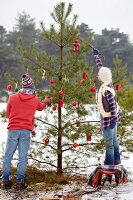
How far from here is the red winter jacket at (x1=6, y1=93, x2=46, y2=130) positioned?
6133mm

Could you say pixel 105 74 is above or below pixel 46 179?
above

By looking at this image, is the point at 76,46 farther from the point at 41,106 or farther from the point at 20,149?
the point at 20,149

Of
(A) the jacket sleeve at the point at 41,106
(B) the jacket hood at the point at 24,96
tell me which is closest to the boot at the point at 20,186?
(A) the jacket sleeve at the point at 41,106

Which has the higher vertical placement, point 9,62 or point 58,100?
point 9,62

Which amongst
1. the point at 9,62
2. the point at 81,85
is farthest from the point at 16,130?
the point at 9,62

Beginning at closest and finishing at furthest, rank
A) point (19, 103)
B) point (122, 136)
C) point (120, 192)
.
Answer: point (120, 192)
point (19, 103)
point (122, 136)

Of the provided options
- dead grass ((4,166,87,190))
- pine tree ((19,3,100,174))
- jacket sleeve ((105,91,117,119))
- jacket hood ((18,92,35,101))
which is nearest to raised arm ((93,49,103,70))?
pine tree ((19,3,100,174))

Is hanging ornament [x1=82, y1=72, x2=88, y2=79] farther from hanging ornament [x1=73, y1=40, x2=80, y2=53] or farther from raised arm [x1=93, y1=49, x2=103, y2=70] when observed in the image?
hanging ornament [x1=73, y1=40, x2=80, y2=53]

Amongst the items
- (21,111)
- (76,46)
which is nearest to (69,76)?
(76,46)

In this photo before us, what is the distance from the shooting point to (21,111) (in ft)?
20.2

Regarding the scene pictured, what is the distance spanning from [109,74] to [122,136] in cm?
142

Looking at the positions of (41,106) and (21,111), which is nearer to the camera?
(21,111)

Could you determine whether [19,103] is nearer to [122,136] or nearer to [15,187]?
[15,187]

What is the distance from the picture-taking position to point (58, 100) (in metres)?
6.61
